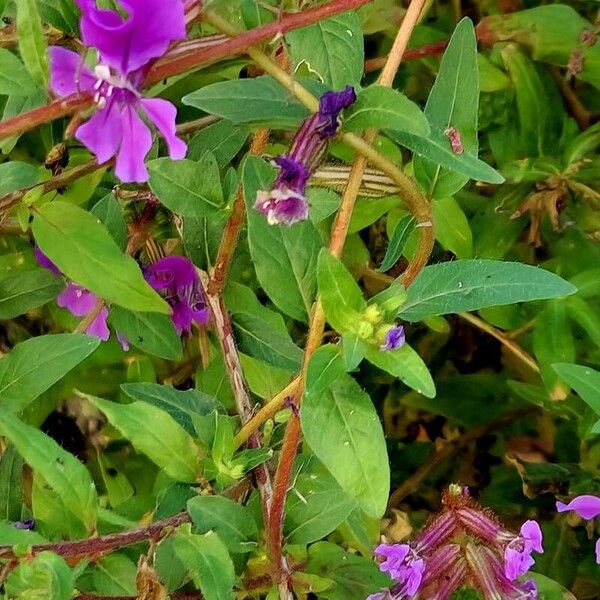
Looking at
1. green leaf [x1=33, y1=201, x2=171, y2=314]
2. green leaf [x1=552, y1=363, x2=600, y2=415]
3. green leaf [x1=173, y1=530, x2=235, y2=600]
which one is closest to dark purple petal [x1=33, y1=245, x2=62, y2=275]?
green leaf [x1=33, y1=201, x2=171, y2=314]

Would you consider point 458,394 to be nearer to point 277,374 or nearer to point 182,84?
point 277,374

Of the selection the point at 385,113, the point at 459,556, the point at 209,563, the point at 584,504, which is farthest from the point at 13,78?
the point at 584,504

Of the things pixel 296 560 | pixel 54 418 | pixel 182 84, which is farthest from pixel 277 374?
pixel 54 418

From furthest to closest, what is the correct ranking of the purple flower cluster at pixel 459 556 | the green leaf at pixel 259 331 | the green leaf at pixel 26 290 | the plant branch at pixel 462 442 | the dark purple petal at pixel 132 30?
the plant branch at pixel 462 442, the green leaf at pixel 26 290, the green leaf at pixel 259 331, the purple flower cluster at pixel 459 556, the dark purple petal at pixel 132 30

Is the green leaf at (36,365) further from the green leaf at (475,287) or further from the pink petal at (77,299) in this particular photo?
the green leaf at (475,287)

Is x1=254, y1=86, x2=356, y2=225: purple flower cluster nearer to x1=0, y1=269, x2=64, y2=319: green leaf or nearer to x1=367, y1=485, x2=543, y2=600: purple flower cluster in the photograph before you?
x1=367, y1=485, x2=543, y2=600: purple flower cluster

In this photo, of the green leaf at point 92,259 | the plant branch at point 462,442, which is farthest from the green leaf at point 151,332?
the plant branch at point 462,442
